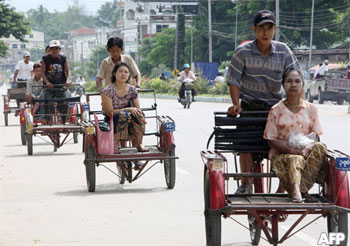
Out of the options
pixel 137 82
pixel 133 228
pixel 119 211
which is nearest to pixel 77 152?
pixel 137 82

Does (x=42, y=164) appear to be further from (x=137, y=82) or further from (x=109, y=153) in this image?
(x=109, y=153)

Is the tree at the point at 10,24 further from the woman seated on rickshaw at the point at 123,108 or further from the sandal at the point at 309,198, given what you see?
the sandal at the point at 309,198

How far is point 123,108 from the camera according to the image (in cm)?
1089

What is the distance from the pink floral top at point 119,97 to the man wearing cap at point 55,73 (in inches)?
218

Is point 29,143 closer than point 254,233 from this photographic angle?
No

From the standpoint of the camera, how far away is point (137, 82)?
12.4 m

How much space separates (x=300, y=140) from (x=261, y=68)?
984 mm

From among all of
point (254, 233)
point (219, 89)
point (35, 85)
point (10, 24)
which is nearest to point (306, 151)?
point (254, 233)

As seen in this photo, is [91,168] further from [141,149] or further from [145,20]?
[145,20]

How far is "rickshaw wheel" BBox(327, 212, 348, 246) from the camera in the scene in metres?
5.97

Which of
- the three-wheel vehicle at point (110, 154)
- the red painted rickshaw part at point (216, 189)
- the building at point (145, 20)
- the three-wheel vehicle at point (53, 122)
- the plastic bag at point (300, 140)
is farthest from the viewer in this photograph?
the building at point (145, 20)

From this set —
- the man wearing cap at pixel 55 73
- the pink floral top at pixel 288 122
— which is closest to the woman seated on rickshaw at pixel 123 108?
the pink floral top at pixel 288 122

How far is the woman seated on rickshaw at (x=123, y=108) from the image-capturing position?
1077 centimetres

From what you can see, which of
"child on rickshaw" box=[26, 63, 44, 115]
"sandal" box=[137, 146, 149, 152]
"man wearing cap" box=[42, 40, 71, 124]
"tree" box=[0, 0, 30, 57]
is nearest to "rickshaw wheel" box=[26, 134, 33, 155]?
"man wearing cap" box=[42, 40, 71, 124]
